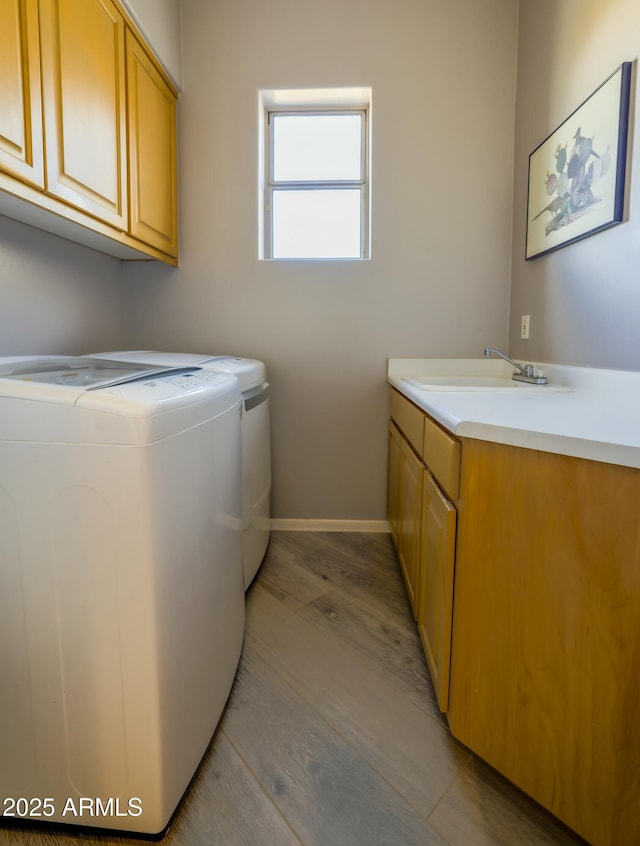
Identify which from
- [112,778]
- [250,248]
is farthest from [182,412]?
Result: [250,248]

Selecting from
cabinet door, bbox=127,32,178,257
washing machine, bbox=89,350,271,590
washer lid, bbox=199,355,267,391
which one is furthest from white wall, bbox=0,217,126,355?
washer lid, bbox=199,355,267,391

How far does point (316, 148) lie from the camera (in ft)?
7.28

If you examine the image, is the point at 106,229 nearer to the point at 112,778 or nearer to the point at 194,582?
the point at 194,582

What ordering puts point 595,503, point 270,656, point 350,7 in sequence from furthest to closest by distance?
1. point 350,7
2. point 270,656
3. point 595,503

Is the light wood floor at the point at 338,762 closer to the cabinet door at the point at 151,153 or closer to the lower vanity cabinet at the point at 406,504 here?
the lower vanity cabinet at the point at 406,504

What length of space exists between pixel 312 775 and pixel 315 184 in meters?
2.41

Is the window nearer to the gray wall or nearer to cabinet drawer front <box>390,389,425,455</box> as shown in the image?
the gray wall

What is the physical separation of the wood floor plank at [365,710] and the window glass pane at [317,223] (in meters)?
1.79

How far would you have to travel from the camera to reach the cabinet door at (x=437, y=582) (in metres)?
0.98

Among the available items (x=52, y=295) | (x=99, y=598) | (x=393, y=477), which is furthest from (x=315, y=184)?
(x=99, y=598)

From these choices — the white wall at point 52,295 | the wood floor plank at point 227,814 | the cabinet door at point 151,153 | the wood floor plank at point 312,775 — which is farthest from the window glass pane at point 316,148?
the wood floor plank at point 227,814

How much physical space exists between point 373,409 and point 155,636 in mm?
1579

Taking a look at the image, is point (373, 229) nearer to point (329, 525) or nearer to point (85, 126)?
point (85, 126)

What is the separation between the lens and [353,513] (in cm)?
224
